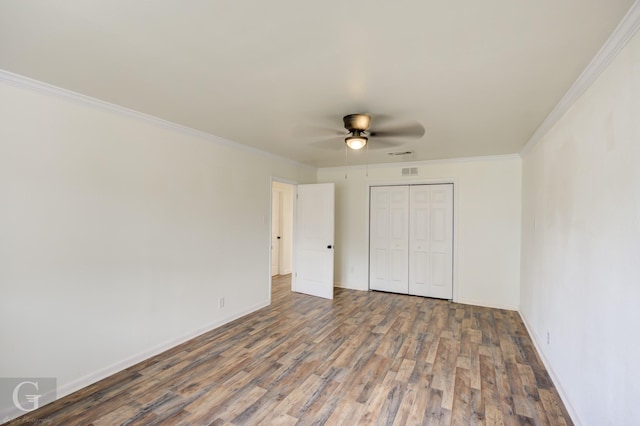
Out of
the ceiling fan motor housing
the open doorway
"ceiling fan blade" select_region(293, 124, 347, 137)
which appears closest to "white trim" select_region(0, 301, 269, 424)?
"ceiling fan blade" select_region(293, 124, 347, 137)

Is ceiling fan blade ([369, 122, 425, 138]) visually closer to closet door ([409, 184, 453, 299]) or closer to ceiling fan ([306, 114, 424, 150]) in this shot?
ceiling fan ([306, 114, 424, 150])

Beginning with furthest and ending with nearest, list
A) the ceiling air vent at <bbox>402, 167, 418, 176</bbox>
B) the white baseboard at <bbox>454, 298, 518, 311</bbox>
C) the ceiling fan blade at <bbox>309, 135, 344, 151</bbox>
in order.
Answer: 1. the ceiling air vent at <bbox>402, 167, 418, 176</bbox>
2. the white baseboard at <bbox>454, 298, 518, 311</bbox>
3. the ceiling fan blade at <bbox>309, 135, 344, 151</bbox>

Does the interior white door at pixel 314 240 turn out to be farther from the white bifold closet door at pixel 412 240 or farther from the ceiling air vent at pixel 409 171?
the ceiling air vent at pixel 409 171

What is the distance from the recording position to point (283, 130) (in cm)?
327

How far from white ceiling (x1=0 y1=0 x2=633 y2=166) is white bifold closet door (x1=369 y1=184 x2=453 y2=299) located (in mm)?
2349

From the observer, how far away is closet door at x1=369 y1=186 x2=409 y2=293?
525cm

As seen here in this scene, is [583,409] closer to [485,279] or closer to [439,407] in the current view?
[439,407]

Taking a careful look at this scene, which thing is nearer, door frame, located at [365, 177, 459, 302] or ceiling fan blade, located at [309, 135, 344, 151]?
ceiling fan blade, located at [309, 135, 344, 151]

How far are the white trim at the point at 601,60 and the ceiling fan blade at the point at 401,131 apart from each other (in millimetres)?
1169

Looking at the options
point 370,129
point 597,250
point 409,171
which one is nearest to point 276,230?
point 409,171

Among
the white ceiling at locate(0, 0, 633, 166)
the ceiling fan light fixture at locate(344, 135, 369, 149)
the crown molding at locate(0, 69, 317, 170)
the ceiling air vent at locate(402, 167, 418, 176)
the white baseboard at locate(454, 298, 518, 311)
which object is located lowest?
the white baseboard at locate(454, 298, 518, 311)

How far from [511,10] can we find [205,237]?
3414mm

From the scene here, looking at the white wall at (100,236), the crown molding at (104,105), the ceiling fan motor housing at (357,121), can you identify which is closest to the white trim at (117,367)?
the white wall at (100,236)

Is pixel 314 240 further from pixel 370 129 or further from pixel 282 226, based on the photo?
pixel 370 129
